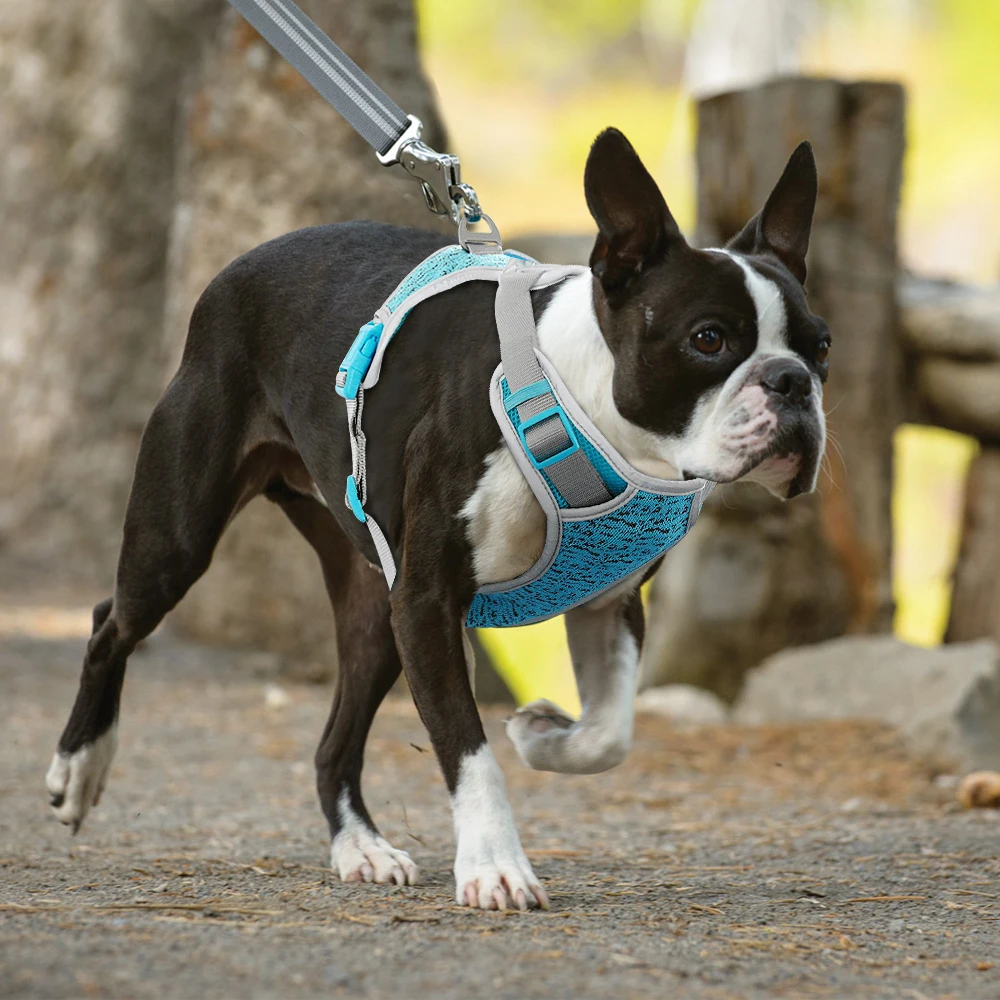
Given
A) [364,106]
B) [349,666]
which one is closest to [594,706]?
[349,666]

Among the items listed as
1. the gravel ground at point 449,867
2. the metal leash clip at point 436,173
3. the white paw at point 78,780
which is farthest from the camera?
the white paw at point 78,780

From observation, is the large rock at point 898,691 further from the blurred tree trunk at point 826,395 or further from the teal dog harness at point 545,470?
the teal dog harness at point 545,470

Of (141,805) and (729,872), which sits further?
(141,805)

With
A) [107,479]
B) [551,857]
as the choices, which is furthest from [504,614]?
[107,479]

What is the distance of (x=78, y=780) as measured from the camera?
3777mm

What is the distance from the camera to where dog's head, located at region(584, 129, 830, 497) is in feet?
9.16

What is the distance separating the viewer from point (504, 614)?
3291 millimetres

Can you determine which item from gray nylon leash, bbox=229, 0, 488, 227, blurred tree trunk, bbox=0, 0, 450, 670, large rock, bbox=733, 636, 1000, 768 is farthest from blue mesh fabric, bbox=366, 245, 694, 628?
blurred tree trunk, bbox=0, 0, 450, 670

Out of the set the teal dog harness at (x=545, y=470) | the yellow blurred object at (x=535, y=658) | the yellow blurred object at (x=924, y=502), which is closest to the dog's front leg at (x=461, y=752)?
the teal dog harness at (x=545, y=470)

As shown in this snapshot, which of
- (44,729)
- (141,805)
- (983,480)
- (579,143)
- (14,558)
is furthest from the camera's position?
(579,143)

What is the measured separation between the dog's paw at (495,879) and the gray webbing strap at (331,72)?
1.62 metres

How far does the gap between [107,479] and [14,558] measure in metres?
0.67

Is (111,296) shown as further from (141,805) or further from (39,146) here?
(141,805)

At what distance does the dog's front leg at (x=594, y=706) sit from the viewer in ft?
10.4
